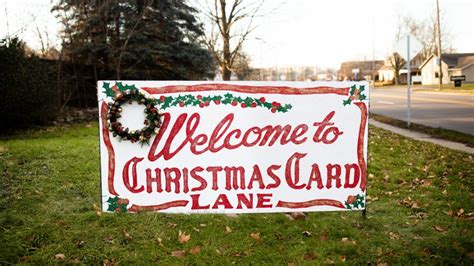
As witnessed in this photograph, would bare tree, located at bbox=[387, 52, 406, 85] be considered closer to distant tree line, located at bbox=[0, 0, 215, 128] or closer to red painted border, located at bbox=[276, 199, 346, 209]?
distant tree line, located at bbox=[0, 0, 215, 128]

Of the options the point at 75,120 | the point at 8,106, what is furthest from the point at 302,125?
the point at 75,120

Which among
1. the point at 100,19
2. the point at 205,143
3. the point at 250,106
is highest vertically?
the point at 100,19

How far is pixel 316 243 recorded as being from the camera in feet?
13.6

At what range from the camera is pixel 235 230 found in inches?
177

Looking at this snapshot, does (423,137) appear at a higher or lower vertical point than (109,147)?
lower

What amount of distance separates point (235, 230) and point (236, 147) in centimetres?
87

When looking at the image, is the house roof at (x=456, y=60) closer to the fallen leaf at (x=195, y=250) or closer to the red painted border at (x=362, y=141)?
the red painted border at (x=362, y=141)

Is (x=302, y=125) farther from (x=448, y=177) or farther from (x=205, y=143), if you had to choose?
(x=448, y=177)

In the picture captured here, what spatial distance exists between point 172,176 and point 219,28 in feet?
67.3

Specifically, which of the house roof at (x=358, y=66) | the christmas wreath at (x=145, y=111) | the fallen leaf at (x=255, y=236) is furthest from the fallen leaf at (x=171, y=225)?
the house roof at (x=358, y=66)

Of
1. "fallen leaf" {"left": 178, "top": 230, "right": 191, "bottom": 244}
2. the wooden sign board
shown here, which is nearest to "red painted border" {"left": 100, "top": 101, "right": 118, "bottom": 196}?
the wooden sign board

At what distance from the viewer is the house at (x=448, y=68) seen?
Result: 68.1m

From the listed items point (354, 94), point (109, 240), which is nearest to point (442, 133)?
point (354, 94)

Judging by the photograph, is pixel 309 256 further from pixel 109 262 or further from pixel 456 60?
pixel 456 60
